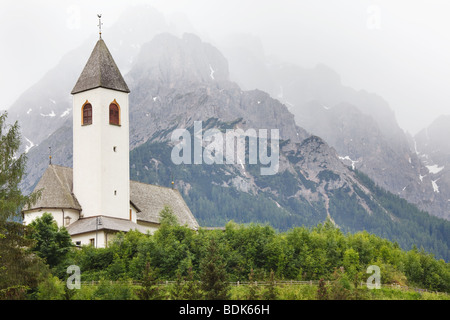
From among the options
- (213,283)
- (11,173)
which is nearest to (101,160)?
(213,283)

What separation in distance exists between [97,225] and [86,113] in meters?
13.1

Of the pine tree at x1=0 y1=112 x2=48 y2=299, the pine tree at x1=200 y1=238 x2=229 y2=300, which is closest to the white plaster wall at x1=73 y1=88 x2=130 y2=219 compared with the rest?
the pine tree at x1=200 y1=238 x2=229 y2=300

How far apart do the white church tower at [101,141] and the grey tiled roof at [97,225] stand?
2.70ft

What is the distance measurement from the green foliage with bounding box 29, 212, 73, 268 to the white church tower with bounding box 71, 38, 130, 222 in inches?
458

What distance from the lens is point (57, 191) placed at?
306 feet

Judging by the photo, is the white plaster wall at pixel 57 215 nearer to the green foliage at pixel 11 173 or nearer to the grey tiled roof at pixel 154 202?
the grey tiled roof at pixel 154 202

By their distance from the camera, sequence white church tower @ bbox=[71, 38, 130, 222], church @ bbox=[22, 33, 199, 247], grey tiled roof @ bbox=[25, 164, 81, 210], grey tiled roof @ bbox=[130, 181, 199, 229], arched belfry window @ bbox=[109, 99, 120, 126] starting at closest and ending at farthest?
church @ bbox=[22, 33, 199, 247] < grey tiled roof @ bbox=[25, 164, 81, 210] < white church tower @ bbox=[71, 38, 130, 222] < arched belfry window @ bbox=[109, 99, 120, 126] < grey tiled roof @ bbox=[130, 181, 199, 229]

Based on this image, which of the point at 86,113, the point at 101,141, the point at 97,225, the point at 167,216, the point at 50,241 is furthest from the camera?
the point at 167,216

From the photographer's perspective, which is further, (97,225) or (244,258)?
(97,225)

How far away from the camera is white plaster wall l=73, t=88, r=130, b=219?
305 ft

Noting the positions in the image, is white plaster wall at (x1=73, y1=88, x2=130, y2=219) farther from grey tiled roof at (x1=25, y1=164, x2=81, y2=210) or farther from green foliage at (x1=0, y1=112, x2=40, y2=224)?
green foliage at (x1=0, y1=112, x2=40, y2=224)

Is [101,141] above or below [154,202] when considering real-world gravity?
above

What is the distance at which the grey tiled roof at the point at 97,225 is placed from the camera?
90.0m

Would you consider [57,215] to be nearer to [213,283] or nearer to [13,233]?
[213,283]
